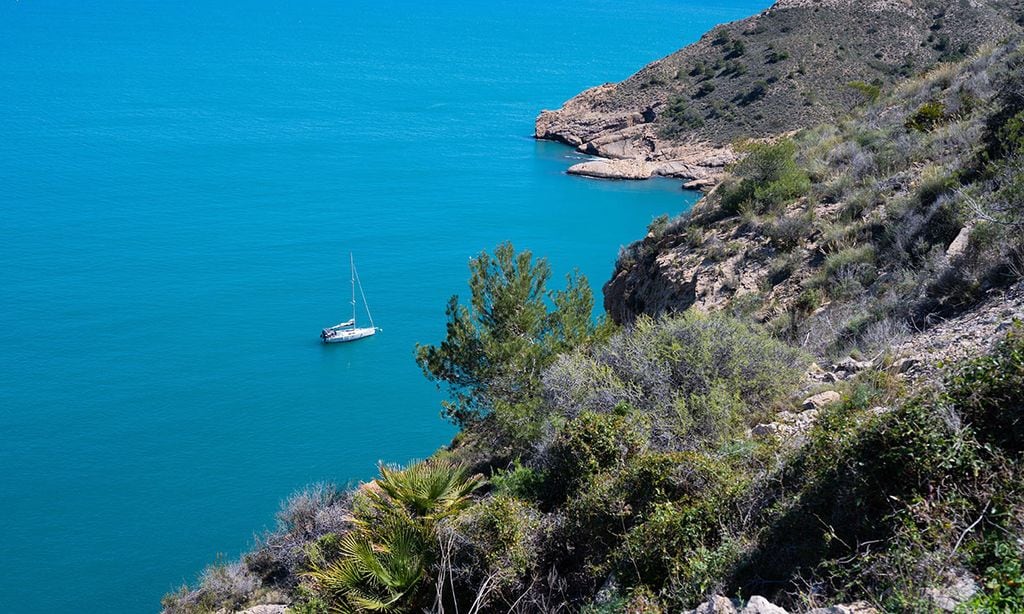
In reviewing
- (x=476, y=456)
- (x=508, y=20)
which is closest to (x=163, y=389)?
(x=476, y=456)

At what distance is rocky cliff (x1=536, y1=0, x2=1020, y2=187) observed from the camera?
189 ft

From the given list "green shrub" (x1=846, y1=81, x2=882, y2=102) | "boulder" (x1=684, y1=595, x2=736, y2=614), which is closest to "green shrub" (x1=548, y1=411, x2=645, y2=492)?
"boulder" (x1=684, y1=595, x2=736, y2=614)

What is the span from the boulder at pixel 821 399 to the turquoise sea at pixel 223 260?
17.8 meters

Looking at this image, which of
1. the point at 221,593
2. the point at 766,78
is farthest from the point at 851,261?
the point at 766,78

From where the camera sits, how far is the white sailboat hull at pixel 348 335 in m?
35.1

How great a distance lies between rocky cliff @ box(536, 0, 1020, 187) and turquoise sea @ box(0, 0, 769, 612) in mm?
3769

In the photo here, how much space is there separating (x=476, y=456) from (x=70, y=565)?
44.1 feet

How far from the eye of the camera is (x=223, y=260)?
1732 inches

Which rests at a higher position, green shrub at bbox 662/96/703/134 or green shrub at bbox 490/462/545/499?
green shrub at bbox 662/96/703/134

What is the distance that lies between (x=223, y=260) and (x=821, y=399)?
40.2 meters

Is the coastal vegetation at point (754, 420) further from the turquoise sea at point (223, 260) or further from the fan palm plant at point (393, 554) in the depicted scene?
the turquoise sea at point (223, 260)

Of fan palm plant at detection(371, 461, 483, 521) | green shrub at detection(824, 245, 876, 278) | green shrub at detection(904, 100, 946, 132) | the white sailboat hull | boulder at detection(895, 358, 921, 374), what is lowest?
boulder at detection(895, 358, 921, 374)

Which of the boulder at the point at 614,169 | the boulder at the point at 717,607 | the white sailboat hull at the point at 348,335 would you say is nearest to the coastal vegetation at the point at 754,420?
the boulder at the point at 717,607

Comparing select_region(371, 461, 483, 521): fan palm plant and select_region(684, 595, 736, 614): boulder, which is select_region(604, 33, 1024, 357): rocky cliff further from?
select_region(371, 461, 483, 521): fan palm plant
